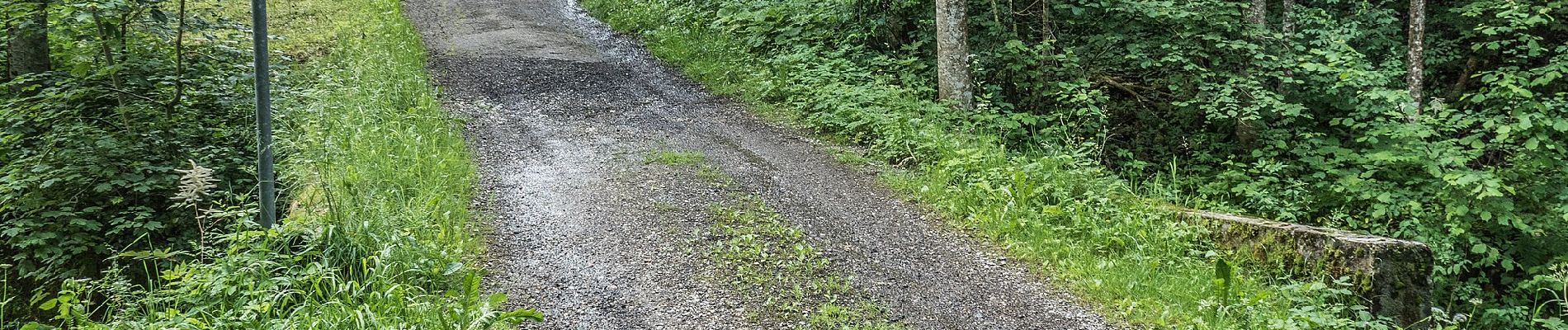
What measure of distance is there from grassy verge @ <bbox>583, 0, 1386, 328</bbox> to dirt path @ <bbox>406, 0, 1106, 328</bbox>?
11.7 inches

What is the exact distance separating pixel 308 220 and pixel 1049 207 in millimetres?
4709

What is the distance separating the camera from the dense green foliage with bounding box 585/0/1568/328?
6312 millimetres

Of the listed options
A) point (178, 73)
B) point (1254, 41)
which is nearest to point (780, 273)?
point (178, 73)

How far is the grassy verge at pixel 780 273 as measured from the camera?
4707 millimetres

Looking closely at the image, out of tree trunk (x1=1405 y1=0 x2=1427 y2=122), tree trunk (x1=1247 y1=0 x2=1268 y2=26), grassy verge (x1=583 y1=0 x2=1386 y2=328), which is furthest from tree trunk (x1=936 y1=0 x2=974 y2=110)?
tree trunk (x1=1405 y1=0 x2=1427 y2=122)

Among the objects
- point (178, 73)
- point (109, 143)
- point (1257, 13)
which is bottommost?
point (109, 143)

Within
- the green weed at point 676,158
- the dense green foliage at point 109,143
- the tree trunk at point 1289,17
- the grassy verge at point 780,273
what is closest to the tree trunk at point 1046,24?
the tree trunk at point 1289,17

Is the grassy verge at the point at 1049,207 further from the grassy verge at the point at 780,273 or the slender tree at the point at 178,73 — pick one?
the slender tree at the point at 178,73

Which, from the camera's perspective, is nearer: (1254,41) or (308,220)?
(308,220)

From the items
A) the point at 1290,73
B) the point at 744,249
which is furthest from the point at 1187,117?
the point at 744,249

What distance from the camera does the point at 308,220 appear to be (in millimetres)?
4848

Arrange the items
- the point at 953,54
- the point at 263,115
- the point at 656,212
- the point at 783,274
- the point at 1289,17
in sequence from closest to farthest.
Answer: the point at 263,115
the point at 783,274
the point at 656,212
the point at 953,54
the point at 1289,17

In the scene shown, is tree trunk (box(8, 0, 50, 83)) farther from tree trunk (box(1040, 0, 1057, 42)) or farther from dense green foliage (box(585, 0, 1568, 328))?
tree trunk (box(1040, 0, 1057, 42))

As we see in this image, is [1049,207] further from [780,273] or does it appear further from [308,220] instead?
[308,220]
